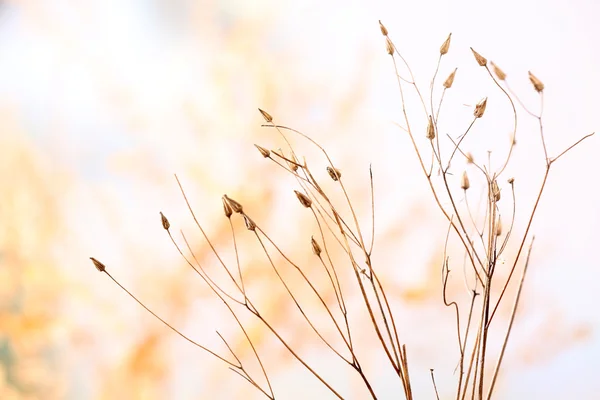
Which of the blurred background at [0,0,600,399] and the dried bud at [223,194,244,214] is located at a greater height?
the blurred background at [0,0,600,399]

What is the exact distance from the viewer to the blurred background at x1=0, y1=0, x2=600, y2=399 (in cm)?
113

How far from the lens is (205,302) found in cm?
117

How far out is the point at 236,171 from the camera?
122cm

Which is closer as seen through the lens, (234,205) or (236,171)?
(234,205)

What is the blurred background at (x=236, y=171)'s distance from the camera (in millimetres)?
1130

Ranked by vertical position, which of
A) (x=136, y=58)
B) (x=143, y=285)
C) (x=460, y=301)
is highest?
(x=136, y=58)

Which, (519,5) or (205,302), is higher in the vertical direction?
(519,5)

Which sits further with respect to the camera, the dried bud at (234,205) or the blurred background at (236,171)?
the blurred background at (236,171)

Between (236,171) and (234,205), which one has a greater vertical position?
(236,171)

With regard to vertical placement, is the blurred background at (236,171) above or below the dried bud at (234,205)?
above

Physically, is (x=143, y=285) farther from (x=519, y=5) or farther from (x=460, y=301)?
(x=519, y=5)

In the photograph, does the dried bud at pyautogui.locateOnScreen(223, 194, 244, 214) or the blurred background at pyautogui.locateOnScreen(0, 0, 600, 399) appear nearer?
the dried bud at pyautogui.locateOnScreen(223, 194, 244, 214)

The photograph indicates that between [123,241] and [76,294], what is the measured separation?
0.41ft

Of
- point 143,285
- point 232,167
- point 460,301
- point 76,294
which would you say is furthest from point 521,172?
point 76,294
